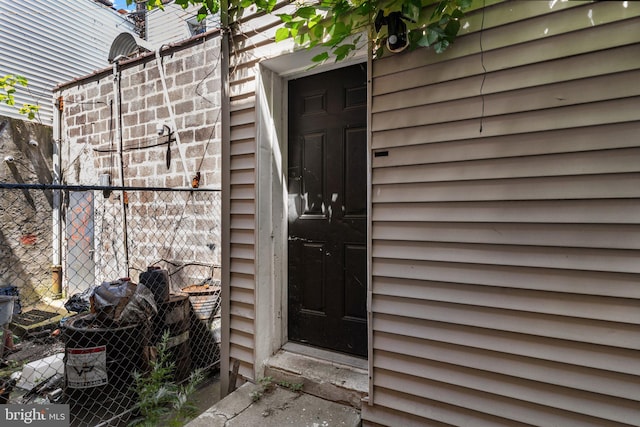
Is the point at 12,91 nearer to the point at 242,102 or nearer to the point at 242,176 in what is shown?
the point at 242,102

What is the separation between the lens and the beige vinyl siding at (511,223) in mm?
1416

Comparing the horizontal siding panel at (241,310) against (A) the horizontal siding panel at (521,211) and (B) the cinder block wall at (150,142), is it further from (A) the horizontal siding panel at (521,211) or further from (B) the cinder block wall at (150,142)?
(B) the cinder block wall at (150,142)

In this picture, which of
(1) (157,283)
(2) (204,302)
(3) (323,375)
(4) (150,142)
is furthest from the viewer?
(4) (150,142)

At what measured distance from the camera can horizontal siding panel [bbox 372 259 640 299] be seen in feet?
4.66

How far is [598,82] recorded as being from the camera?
4.69 ft

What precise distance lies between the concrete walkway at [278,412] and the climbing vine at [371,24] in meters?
2.16

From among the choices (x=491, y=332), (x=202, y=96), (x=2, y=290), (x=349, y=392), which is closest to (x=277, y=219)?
(x=349, y=392)

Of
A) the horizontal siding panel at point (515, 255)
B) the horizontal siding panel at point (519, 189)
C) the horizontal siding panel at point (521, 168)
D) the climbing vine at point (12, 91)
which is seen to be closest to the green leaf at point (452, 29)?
the horizontal siding panel at point (521, 168)

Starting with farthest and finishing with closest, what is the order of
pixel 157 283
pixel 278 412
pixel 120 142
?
pixel 120 142 < pixel 157 283 < pixel 278 412

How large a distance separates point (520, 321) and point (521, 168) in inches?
29.3

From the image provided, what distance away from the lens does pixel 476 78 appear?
1.68 meters

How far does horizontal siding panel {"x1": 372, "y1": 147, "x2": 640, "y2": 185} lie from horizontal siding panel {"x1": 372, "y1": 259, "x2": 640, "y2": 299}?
46 cm

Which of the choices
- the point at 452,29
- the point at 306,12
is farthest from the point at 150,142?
the point at 452,29

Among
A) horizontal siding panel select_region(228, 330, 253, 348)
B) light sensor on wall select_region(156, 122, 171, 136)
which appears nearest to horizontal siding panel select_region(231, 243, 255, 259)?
horizontal siding panel select_region(228, 330, 253, 348)
